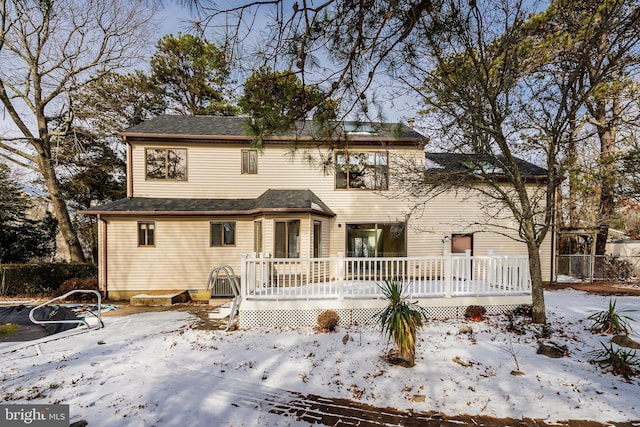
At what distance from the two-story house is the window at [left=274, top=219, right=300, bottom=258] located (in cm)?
3

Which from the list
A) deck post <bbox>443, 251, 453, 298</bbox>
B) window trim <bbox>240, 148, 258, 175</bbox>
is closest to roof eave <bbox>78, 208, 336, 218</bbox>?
window trim <bbox>240, 148, 258, 175</bbox>

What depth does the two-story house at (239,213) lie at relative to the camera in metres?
10.4

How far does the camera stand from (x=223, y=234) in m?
10.9

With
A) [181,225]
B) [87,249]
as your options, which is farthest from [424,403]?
[87,249]

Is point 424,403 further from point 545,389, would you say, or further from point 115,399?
point 115,399

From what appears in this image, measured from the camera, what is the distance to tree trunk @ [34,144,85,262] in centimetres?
1376

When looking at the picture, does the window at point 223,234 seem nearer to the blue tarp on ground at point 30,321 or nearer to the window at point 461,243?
the blue tarp on ground at point 30,321

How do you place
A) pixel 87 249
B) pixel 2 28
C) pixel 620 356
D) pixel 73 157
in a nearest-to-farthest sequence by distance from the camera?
1. pixel 620 356
2. pixel 2 28
3. pixel 73 157
4. pixel 87 249

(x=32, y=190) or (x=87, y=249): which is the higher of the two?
(x=32, y=190)

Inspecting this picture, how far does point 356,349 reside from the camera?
5246mm

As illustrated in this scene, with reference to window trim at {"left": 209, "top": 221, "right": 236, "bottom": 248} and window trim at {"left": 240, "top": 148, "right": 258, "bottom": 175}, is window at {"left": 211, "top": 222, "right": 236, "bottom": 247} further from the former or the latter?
window trim at {"left": 240, "top": 148, "right": 258, "bottom": 175}

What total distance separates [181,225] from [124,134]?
3.79m

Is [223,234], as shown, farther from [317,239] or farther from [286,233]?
[317,239]

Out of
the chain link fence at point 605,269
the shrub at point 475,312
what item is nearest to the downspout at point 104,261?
the shrub at point 475,312
